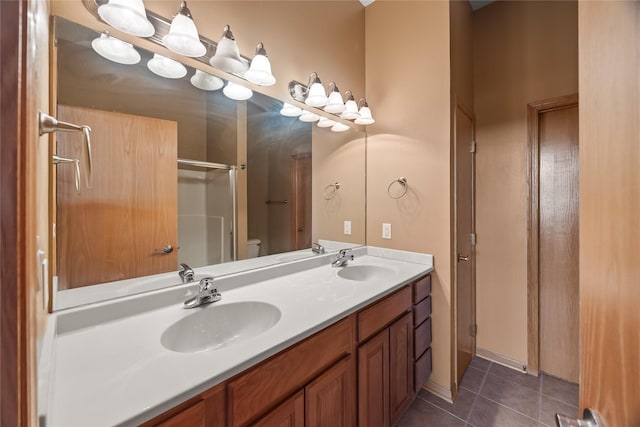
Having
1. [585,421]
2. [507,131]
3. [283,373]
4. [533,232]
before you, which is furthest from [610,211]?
[507,131]

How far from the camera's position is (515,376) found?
78.8 inches

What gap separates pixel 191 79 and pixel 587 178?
1411mm

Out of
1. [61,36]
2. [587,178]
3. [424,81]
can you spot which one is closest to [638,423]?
[587,178]

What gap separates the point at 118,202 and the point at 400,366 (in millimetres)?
1597

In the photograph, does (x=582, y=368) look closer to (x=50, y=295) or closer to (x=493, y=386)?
(x=50, y=295)

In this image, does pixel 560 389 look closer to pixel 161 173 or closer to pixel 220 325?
pixel 220 325

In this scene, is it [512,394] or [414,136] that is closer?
[512,394]

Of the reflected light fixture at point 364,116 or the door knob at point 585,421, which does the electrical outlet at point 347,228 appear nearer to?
the reflected light fixture at point 364,116

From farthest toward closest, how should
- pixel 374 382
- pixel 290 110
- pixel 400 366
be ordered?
pixel 290 110 < pixel 400 366 < pixel 374 382

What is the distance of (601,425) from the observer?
0.42m

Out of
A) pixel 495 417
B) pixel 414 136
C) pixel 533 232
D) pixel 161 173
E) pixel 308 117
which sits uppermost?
pixel 308 117

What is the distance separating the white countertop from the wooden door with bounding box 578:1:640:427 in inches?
27.8

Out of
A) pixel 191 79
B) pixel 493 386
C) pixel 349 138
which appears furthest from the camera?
pixel 349 138

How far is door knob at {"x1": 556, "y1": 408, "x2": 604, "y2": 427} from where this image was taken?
426 mm
